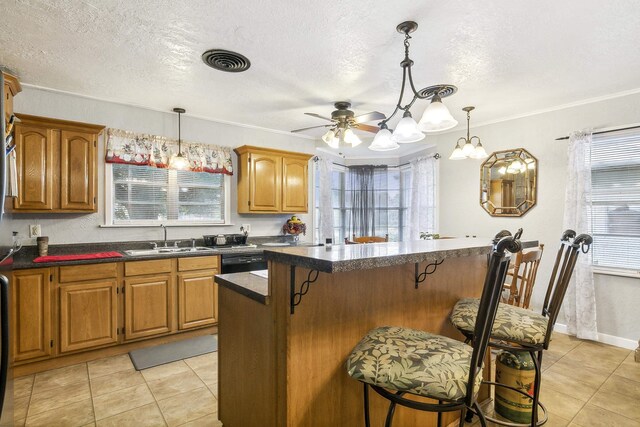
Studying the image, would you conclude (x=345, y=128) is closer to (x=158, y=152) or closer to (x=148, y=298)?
(x=158, y=152)

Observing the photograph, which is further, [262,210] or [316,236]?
[316,236]

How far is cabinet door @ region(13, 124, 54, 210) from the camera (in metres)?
2.89

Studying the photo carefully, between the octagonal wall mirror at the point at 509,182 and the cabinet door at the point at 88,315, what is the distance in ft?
14.6

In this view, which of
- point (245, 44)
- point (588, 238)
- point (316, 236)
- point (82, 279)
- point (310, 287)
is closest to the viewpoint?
point (310, 287)

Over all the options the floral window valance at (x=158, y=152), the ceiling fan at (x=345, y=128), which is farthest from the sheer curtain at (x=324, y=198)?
the ceiling fan at (x=345, y=128)

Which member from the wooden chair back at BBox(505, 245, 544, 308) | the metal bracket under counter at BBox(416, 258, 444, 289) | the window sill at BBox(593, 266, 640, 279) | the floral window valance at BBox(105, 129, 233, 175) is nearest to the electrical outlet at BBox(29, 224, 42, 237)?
the floral window valance at BBox(105, 129, 233, 175)

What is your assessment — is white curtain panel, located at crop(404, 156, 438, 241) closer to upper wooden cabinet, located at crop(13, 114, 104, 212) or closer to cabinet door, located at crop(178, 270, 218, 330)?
cabinet door, located at crop(178, 270, 218, 330)

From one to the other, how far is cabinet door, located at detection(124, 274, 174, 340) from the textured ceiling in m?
1.92

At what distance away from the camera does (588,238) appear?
5.13 feet

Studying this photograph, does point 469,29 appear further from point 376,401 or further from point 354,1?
point 376,401

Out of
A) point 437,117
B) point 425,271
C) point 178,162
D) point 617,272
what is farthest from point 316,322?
point 617,272

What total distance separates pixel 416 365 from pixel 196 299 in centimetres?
290

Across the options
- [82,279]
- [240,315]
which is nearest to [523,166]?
[240,315]

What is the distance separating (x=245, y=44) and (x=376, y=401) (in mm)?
2455
